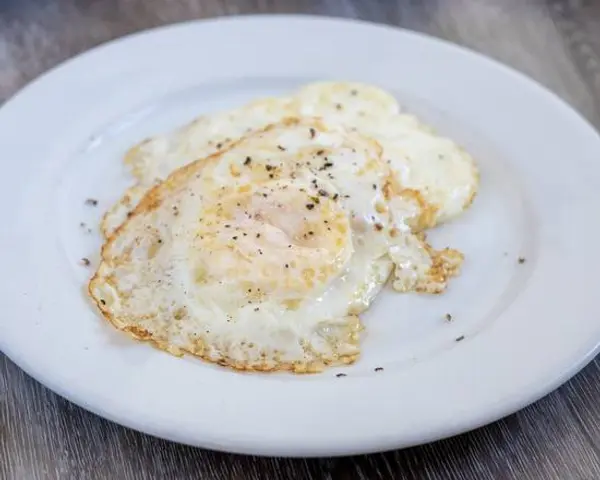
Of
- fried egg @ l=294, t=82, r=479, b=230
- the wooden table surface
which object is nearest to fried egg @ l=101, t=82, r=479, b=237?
fried egg @ l=294, t=82, r=479, b=230

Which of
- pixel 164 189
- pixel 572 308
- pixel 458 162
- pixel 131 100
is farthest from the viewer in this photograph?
pixel 131 100

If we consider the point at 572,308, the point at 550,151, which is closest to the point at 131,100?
the point at 550,151

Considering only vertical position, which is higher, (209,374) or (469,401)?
(469,401)

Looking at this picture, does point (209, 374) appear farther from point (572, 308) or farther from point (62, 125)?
point (62, 125)

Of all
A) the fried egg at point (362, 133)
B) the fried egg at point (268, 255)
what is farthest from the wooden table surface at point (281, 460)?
the fried egg at point (362, 133)

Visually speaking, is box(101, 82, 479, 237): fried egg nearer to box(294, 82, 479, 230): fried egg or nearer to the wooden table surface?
box(294, 82, 479, 230): fried egg

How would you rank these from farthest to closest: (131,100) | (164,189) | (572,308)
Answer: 1. (131,100)
2. (164,189)
3. (572,308)

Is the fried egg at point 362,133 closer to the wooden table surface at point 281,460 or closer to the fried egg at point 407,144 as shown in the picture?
the fried egg at point 407,144
